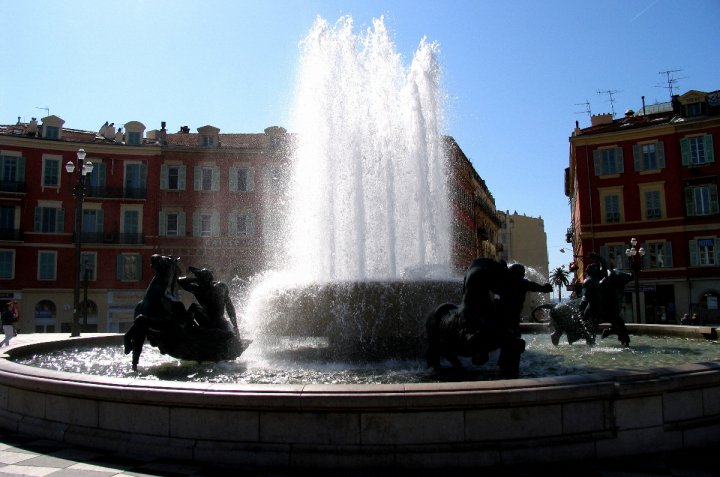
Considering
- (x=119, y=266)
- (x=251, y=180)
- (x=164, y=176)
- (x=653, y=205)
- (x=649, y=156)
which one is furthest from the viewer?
(x=251, y=180)

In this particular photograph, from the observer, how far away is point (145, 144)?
132ft

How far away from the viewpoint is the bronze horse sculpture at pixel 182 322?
8.40 metres

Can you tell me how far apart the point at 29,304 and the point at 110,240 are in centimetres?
621

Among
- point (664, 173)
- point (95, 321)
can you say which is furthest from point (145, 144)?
point (664, 173)

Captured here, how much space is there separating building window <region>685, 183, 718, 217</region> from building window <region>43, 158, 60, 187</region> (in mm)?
41208

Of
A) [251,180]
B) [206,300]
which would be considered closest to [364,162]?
[206,300]

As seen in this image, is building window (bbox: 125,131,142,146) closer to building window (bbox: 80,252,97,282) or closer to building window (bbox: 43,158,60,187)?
building window (bbox: 43,158,60,187)

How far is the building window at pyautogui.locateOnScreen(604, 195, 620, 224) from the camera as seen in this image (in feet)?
126

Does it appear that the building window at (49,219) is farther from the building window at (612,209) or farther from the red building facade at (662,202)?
the building window at (612,209)

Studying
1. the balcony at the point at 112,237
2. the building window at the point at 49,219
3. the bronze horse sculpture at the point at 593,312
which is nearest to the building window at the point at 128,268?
the balcony at the point at 112,237

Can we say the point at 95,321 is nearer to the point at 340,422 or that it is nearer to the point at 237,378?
the point at 237,378

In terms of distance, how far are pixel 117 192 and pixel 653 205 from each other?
36.1 metres

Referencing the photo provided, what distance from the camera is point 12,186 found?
121 ft

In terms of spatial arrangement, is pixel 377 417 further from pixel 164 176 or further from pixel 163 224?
pixel 164 176
